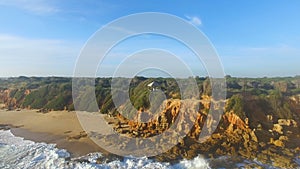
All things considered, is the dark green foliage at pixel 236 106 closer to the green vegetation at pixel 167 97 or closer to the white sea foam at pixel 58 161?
the green vegetation at pixel 167 97

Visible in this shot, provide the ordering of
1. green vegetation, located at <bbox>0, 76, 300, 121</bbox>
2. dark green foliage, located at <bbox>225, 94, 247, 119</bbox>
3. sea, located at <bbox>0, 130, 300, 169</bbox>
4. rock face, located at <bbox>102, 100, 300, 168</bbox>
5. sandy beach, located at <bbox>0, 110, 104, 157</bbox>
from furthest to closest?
green vegetation, located at <bbox>0, 76, 300, 121</bbox> < dark green foliage, located at <bbox>225, 94, 247, 119</bbox> < sandy beach, located at <bbox>0, 110, 104, 157</bbox> < rock face, located at <bbox>102, 100, 300, 168</bbox> < sea, located at <bbox>0, 130, 300, 169</bbox>

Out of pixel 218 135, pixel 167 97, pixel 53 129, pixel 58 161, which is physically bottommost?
pixel 58 161

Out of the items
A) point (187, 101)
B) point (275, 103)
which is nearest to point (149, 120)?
point (187, 101)

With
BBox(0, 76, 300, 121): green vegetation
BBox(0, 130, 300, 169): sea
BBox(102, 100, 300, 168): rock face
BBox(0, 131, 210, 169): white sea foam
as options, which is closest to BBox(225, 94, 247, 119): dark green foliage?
BBox(0, 76, 300, 121): green vegetation

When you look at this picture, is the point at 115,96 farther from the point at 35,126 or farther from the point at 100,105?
the point at 35,126

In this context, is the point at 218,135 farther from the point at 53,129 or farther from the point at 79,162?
the point at 53,129

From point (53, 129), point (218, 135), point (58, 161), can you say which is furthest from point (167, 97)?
point (58, 161)

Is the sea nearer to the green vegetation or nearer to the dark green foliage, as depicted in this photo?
the dark green foliage
